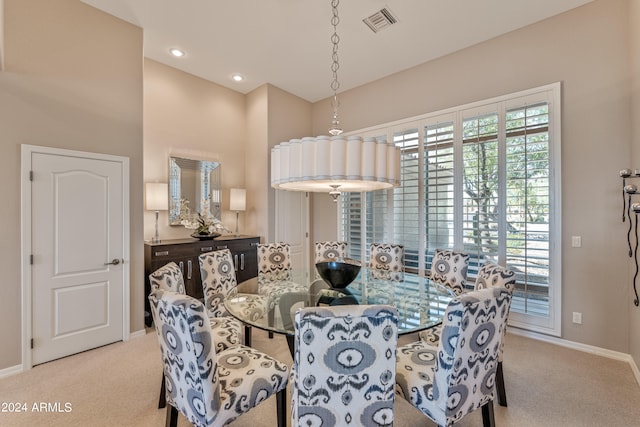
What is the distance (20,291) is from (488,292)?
3.69 metres

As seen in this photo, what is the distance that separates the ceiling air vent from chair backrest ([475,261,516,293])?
106 inches

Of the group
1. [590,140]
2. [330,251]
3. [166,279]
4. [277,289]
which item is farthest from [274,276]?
[590,140]

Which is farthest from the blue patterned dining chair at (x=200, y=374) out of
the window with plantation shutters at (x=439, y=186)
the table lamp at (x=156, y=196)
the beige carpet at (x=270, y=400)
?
the window with plantation shutters at (x=439, y=186)

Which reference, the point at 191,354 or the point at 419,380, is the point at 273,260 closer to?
the point at 191,354

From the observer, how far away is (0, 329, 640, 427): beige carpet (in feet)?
6.18

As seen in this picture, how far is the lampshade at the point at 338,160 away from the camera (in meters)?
1.94

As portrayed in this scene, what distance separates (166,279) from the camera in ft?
6.46

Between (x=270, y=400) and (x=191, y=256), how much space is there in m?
2.24

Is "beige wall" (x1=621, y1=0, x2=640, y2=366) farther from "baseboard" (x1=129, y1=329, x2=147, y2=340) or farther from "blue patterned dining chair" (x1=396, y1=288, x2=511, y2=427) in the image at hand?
"baseboard" (x1=129, y1=329, x2=147, y2=340)

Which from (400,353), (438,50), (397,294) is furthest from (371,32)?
(400,353)

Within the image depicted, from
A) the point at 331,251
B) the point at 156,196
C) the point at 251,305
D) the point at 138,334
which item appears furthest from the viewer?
the point at 156,196

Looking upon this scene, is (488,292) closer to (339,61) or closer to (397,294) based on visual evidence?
(397,294)

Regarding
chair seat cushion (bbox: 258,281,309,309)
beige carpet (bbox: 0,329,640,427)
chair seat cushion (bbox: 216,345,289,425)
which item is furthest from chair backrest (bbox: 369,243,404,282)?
chair seat cushion (bbox: 216,345,289,425)

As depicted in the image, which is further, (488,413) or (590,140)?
(590,140)
